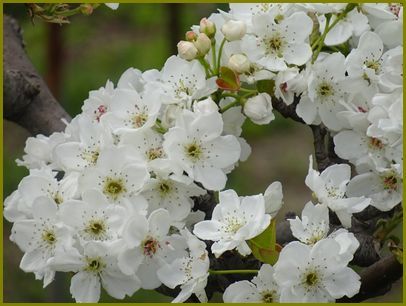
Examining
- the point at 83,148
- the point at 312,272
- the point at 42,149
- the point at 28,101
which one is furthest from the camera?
the point at 28,101

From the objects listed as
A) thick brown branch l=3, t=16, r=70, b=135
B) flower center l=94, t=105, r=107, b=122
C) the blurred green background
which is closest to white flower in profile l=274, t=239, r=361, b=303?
flower center l=94, t=105, r=107, b=122

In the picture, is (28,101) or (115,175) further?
(28,101)

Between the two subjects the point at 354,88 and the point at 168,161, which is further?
the point at 354,88

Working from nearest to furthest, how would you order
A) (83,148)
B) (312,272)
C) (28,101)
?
(312,272)
(83,148)
(28,101)

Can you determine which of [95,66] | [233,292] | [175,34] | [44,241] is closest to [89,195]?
[44,241]

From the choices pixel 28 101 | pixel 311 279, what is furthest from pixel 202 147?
pixel 28 101

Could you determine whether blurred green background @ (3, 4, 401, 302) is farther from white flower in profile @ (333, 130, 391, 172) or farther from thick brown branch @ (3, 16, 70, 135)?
white flower in profile @ (333, 130, 391, 172)

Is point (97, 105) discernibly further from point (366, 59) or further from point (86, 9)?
point (366, 59)

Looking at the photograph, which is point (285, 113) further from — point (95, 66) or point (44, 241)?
point (95, 66)
